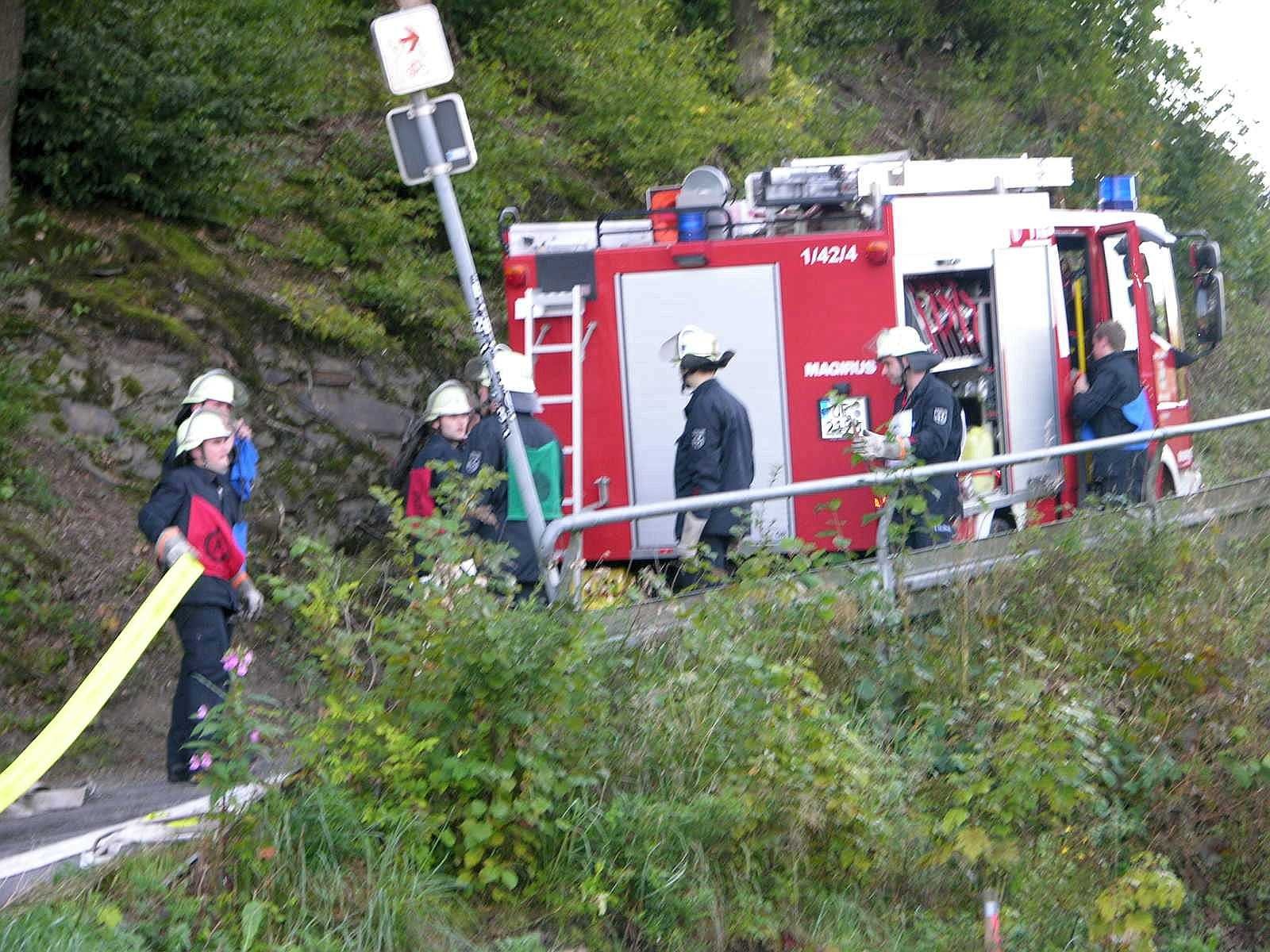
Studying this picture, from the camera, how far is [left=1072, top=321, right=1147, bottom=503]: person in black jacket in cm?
1019

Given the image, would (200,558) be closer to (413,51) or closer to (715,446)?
(413,51)

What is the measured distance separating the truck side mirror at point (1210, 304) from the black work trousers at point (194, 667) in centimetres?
795

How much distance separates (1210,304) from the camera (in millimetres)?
11891

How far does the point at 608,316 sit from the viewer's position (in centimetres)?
940

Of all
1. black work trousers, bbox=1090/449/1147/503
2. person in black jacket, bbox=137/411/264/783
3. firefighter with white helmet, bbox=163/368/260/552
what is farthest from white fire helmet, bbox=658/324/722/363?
black work trousers, bbox=1090/449/1147/503

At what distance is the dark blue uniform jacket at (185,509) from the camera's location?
6957 mm

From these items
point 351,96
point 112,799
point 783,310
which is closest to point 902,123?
point 351,96

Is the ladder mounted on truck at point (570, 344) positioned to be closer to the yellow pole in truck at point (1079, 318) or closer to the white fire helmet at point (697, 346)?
the white fire helmet at point (697, 346)

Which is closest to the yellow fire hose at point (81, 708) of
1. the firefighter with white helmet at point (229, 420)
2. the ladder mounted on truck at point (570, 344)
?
the firefighter with white helmet at point (229, 420)

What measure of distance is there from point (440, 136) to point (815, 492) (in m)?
2.29

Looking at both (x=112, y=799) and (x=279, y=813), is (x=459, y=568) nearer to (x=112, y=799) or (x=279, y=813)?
(x=279, y=813)

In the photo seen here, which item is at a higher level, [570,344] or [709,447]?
[570,344]

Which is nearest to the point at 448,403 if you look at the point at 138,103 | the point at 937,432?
the point at 937,432

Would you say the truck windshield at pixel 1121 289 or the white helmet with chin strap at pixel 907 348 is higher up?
the truck windshield at pixel 1121 289
